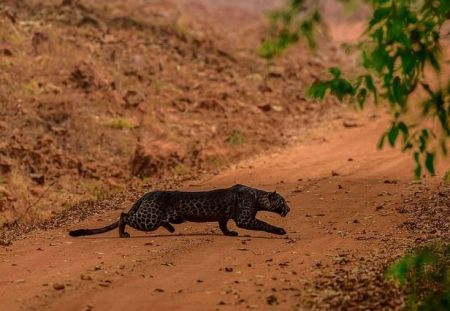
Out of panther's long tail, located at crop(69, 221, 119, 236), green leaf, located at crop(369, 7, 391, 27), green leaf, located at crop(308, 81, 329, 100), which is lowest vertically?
panther's long tail, located at crop(69, 221, 119, 236)

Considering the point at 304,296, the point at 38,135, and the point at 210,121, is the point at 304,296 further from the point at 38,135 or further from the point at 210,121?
the point at 210,121

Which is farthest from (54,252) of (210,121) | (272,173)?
(210,121)

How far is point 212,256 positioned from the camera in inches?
360

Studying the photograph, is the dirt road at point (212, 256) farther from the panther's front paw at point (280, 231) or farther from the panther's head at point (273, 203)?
the panther's head at point (273, 203)

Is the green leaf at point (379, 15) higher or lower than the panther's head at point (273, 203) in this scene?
higher

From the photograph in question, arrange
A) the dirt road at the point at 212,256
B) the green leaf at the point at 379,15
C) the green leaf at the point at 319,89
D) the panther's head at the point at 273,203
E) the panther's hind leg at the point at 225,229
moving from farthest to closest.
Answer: the panther's head at the point at 273,203 < the panther's hind leg at the point at 225,229 < the dirt road at the point at 212,256 < the green leaf at the point at 319,89 < the green leaf at the point at 379,15

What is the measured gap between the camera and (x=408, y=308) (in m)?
7.10

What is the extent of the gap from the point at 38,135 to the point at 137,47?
6797 millimetres

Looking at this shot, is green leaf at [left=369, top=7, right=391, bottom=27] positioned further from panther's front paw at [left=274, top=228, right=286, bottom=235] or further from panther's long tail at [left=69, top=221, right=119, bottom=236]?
panther's long tail at [left=69, top=221, right=119, bottom=236]

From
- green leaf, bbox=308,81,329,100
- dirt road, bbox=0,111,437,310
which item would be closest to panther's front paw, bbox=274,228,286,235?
dirt road, bbox=0,111,437,310

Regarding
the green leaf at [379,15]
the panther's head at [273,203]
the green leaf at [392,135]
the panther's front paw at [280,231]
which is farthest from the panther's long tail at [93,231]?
the green leaf at [379,15]

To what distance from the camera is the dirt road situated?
754 centimetres

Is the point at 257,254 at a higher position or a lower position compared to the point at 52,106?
lower

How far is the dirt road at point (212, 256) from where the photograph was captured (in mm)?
7539
